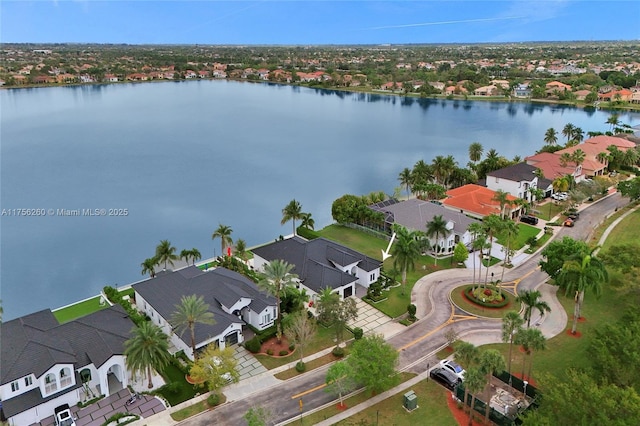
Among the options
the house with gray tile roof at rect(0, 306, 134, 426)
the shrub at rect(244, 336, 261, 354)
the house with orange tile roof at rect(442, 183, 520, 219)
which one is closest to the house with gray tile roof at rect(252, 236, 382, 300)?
the shrub at rect(244, 336, 261, 354)

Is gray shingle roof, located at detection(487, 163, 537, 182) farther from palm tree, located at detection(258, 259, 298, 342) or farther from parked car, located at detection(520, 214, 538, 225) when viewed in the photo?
palm tree, located at detection(258, 259, 298, 342)

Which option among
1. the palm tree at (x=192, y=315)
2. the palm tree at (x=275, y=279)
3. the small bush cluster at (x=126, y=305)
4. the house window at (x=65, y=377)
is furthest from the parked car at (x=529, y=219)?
the house window at (x=65, y=377)

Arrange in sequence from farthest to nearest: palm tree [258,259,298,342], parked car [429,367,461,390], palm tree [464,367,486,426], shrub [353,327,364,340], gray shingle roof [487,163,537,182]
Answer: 1. gray shingle roof [487,163,537,182]
2. shrub [353,327,364,340]
3. palm tree [258,259,298,342]
4. parked car [429,367,461,390]
5. palm tree [464,367,486,426]

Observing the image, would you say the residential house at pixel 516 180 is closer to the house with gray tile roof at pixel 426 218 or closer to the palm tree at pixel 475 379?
the house with gray tile roof at pixel 426 218

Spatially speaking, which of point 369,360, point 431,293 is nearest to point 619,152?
point 431,293

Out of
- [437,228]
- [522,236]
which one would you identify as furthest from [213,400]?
[522,236]
